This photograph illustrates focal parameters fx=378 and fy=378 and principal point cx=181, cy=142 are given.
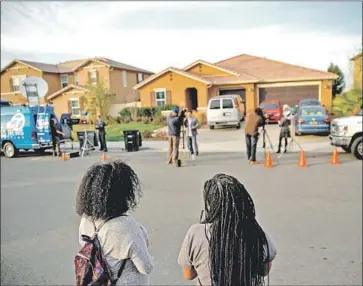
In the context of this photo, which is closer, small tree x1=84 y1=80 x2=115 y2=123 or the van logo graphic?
small tree x1=84 y1=80 x2=115 y2=123

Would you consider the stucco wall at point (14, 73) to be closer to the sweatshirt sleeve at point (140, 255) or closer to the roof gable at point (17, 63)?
the roof gable at point (17, 63)

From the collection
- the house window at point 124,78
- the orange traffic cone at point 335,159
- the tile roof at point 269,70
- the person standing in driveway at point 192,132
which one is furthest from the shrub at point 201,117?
the orange traffic cone at point 335,159

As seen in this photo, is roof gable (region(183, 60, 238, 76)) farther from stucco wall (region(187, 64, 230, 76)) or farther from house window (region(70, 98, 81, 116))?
house window (region(70, 98, 81, 116))

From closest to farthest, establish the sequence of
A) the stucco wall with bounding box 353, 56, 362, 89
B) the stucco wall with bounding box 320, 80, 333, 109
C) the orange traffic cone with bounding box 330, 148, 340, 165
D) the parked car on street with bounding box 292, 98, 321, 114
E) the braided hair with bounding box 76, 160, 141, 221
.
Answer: the braided hair with bounding box 76, 160, 141, 221 → the stucco wall with bounding box 320, 80, 333, 109 → the parked car on street with bounding box 292, 98, 321, 114 → the stucco wall with bounding box 353, 56, 362, 89 → the orange traffic cone with bounding box 330, 148, 340, 165

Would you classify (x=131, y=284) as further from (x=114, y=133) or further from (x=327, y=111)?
(x=327, y=111)

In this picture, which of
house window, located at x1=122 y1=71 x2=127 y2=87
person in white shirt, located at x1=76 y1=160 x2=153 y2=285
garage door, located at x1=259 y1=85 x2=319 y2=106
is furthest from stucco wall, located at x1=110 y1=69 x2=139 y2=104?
garage door, located at x1=259 y1=85 x2=319 y2=106

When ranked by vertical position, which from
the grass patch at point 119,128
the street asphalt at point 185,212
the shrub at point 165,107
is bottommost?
the street asphalt at point 185,212
